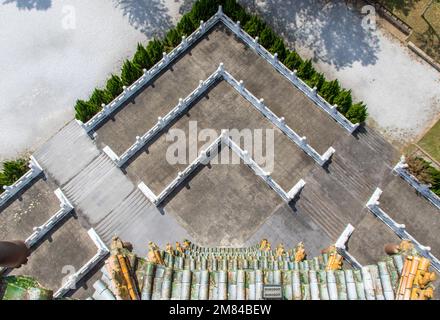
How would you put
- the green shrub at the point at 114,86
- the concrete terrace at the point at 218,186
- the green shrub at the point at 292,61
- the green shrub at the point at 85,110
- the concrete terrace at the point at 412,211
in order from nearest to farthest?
the concrete terrace at the point at 218,186, the concrete terrace at the point at 412,211, the green shrub at the point at 85,110, the green shrub at the point at 114,86, the green shrub at the point at 292,61

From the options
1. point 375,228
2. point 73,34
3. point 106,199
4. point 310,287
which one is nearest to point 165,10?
point 73,34

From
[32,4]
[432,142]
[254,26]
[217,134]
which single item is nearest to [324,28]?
[254,26]

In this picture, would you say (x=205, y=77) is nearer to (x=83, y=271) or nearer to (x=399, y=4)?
(x=83, y=271)

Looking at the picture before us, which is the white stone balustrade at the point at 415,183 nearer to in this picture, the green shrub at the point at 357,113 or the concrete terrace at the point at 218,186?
the concrete terrace at the point at 218,186

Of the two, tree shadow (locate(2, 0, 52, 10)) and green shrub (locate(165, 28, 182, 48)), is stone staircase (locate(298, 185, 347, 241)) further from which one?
tree shadow (locate(2, 0, 52, 10))

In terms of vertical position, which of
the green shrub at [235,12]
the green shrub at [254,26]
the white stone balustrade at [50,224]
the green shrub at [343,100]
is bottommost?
the green shrub at [343,100]

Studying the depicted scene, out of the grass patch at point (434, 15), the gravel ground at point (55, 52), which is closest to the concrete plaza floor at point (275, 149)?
the gravel ground at point (55, 52)
